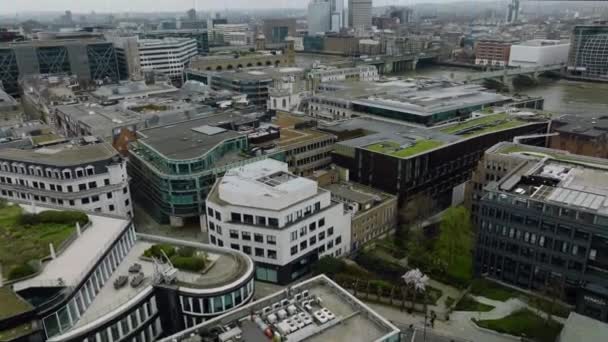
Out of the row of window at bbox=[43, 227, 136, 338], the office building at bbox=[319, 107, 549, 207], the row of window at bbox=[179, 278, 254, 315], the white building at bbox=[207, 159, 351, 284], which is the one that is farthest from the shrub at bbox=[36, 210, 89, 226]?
the office building at bbox=[319, 107, 549, 207]

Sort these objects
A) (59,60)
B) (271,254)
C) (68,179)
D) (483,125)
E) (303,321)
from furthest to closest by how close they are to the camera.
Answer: (59,60)
(483,125)
(68,179)
(271,254)
(303,321)

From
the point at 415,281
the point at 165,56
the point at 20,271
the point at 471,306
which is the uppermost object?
the point at 165,56

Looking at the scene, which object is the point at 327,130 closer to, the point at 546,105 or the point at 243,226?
the point at 243,226

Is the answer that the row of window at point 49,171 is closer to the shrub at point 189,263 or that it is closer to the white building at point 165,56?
the shrub at point 189,263

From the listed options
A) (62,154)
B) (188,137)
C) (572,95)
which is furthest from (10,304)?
(572,95)

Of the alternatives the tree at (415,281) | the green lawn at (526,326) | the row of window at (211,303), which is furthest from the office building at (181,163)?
the green lawn at (526,326)

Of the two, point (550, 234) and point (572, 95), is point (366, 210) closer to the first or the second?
point (550, 234)

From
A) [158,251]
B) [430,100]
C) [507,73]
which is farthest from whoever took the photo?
[507,73]

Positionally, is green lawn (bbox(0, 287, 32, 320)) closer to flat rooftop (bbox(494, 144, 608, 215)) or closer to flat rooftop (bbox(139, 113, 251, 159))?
flat rooftop (bbox(139, 113, 251, 159))
